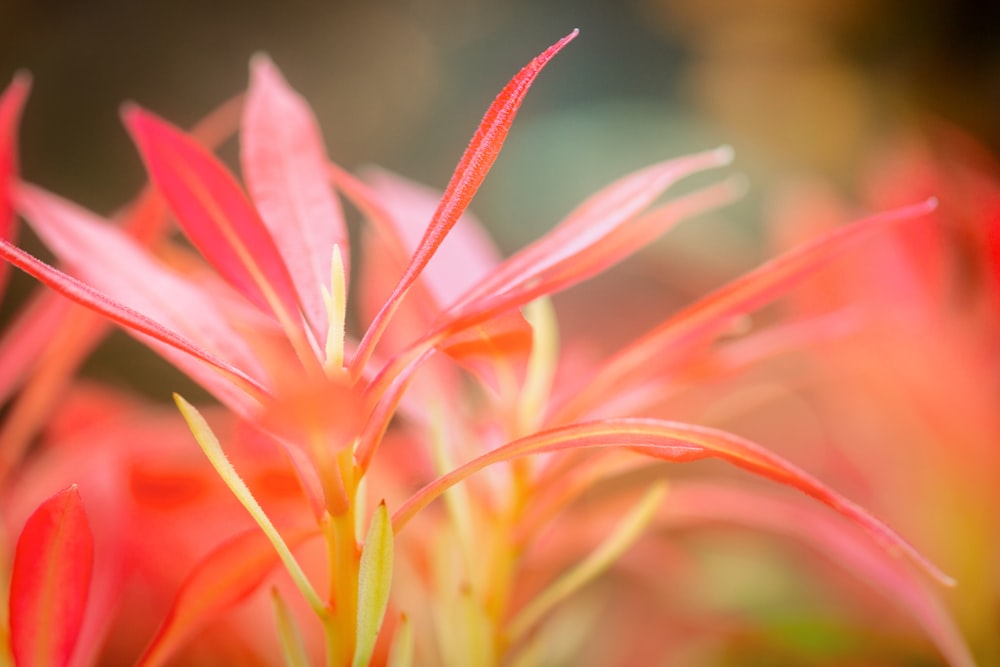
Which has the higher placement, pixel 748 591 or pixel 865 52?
pixel 865 52

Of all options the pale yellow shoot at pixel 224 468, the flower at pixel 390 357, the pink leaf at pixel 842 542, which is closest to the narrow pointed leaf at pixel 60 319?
the flower at pixel 390 357

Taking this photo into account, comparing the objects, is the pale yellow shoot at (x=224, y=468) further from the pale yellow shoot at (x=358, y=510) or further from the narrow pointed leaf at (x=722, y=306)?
the narrow pointed leaf at (x=722, y=306)

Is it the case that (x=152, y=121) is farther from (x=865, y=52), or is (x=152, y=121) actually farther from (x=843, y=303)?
(x=865, y=52)

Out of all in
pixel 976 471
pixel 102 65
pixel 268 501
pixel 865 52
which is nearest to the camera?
pixel 268 501

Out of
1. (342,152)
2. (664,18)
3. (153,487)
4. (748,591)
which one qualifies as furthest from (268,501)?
(664,18)

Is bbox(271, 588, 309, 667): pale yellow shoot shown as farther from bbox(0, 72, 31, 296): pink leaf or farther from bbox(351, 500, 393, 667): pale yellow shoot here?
bbox(0, 72, 31, 296): pink leaf

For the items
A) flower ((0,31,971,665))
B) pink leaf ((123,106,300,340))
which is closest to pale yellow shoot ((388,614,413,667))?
flower ((0,31,971,665))

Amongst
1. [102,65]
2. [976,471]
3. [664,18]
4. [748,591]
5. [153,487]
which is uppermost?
[664,18]
